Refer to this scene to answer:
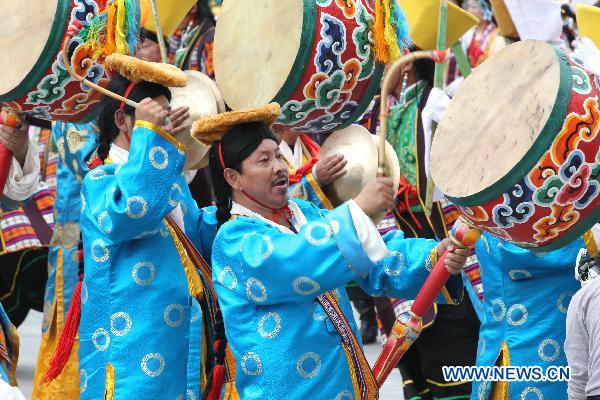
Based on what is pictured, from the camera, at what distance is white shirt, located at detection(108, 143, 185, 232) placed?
4.39m

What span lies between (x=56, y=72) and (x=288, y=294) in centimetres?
126

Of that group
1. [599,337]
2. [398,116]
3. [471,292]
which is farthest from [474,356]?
[599,337]

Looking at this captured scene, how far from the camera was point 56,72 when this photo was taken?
445 centimetres

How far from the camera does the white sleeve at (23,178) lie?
16.0 ft

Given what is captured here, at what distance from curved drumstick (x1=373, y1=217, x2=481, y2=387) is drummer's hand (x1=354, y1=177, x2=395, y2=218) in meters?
0.19

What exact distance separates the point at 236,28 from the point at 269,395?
4.53ft

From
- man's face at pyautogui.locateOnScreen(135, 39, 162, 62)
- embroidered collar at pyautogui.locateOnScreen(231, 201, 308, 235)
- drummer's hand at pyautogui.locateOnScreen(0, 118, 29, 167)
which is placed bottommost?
man's face at pyautogui.locateOnScreen(135, 39, 162, 62)

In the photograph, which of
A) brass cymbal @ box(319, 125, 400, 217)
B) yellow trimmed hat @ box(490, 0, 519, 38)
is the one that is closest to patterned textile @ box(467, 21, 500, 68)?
yellow trimmed hat @ box(490, 0, 519, 38)

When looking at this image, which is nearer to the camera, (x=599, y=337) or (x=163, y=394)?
(x=599, y=337)

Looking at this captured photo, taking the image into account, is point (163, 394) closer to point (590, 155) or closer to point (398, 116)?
point (590, 155)

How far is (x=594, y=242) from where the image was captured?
12.9ft

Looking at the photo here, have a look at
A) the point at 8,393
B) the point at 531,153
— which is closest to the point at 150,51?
the point at 531,153

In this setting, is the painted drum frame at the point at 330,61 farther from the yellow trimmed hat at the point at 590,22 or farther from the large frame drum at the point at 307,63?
the yellow trimmed hat at the point at 590,22

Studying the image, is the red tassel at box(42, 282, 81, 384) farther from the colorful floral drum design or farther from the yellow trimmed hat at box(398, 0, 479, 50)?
the yellow trimmed hat at box(398, 0, 479, 50)
